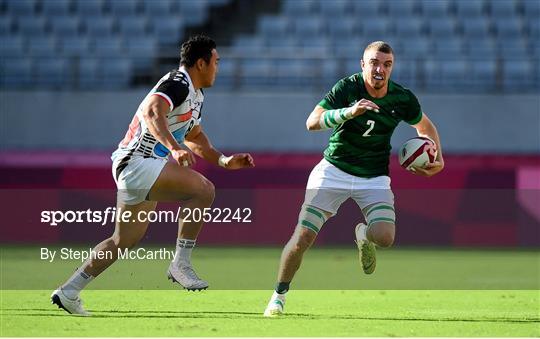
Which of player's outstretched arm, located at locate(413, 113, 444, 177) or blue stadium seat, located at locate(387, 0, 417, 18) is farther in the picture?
blue stadium seat, located at locate(387, 0, 417, 18)

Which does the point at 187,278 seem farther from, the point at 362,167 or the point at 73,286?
the point at 362,167

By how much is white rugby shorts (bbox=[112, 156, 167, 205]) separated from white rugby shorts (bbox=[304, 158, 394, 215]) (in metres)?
1.14

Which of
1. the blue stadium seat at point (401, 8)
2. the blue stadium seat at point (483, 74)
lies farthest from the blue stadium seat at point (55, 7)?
the blue stadium seat at point (483, 74)

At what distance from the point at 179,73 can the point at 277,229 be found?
9035 millimetres

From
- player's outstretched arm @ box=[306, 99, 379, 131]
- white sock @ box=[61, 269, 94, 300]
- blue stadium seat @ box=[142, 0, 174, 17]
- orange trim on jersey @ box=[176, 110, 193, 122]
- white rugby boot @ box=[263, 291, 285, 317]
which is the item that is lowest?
blue stadium seat @ box=[142, 0, 174, 17]

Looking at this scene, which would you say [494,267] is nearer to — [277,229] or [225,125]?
[277,229]

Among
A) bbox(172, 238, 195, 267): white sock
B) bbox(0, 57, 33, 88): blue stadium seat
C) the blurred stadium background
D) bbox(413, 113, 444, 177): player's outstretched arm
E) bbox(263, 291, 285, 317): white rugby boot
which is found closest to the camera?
bbox(263, 291, 285, 317): white rugby boot

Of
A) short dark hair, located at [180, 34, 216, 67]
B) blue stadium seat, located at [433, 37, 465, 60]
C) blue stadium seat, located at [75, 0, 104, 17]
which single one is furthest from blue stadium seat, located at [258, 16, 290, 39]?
short dark hair, located at [180, 34, 216, 67]

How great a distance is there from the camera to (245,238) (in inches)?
688

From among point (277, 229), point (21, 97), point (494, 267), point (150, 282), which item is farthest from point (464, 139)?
point (150, 282)

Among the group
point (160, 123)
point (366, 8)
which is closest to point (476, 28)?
point (366, 8)

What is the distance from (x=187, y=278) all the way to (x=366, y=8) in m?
13.7

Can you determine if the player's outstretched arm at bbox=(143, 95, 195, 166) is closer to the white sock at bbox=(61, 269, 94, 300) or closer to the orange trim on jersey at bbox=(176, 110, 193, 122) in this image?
the orange trim on jersey at bbox=(176, 110, 193, 122)

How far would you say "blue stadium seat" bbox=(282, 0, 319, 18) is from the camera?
21328 mm
